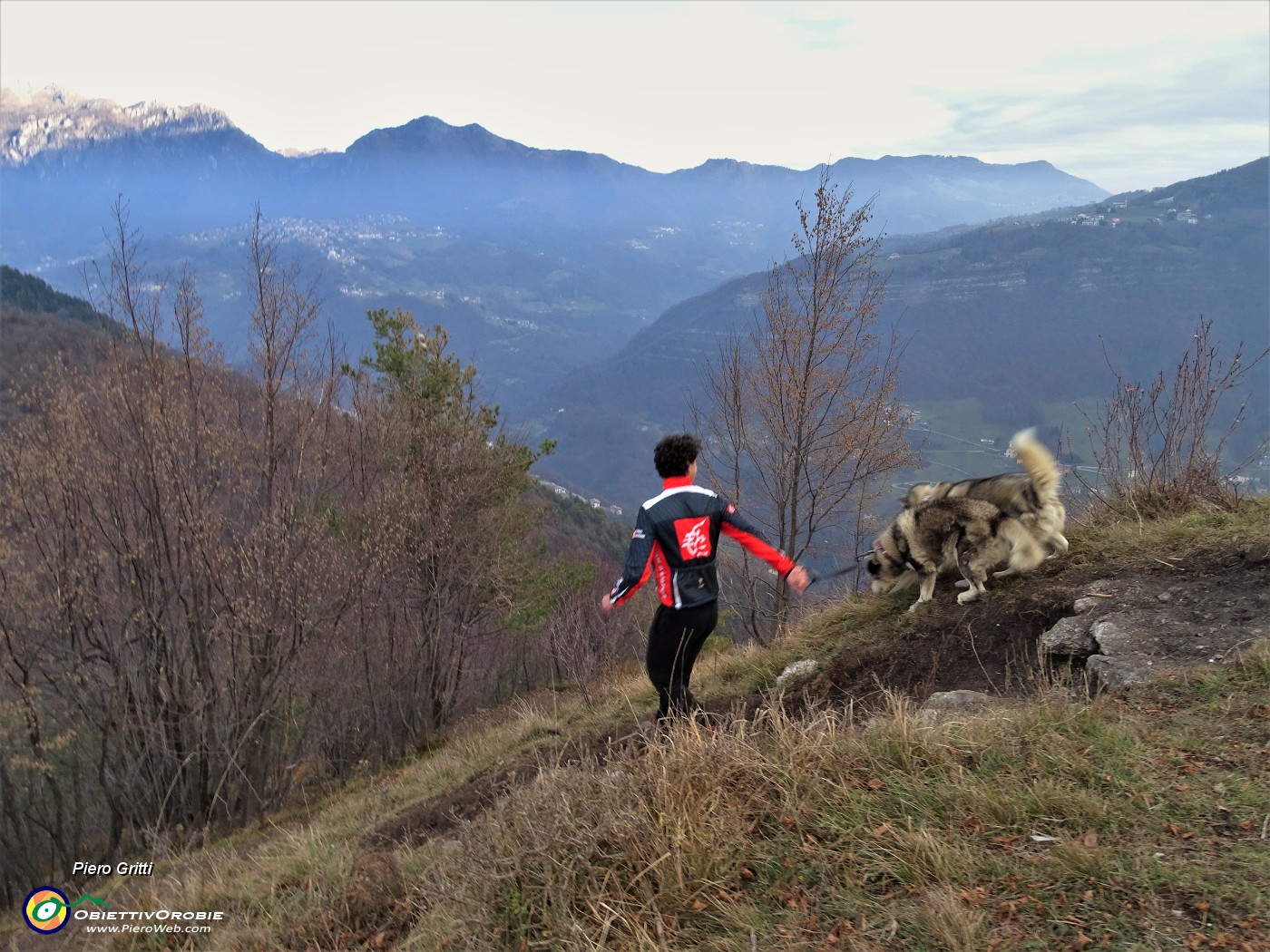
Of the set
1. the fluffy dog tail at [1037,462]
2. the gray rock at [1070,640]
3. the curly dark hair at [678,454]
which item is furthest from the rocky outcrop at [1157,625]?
the curly dark hair at [678,454]

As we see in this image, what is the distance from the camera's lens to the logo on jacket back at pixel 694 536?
15.7 ft

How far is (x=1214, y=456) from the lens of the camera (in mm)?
7113

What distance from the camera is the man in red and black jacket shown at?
15.6ft

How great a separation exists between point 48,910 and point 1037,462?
984 centimetres

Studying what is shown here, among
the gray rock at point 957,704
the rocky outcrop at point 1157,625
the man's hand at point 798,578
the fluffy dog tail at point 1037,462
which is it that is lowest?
the gray rock at point 957,704

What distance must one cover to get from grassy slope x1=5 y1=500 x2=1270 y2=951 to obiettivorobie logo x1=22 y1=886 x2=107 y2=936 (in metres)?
2.60

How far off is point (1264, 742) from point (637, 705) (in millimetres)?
5485

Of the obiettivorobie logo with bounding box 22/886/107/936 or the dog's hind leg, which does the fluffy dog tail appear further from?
the obiettivorobie logo with bounding box 22/886/107/936

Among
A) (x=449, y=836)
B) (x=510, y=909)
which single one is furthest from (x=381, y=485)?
(x=510, y=909)

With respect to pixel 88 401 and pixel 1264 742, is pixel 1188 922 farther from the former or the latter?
pixel 88 401

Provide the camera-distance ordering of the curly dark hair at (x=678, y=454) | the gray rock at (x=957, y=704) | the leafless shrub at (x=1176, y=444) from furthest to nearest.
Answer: the leafless shrub at (x=1176, y=444), the curly dark hair at (x=678, y=454), the gray rock at (x=957, y=704)

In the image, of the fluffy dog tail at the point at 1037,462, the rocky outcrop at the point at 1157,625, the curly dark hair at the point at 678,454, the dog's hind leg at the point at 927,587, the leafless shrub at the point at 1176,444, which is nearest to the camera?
the rocky outcrop at the point at 1157,625

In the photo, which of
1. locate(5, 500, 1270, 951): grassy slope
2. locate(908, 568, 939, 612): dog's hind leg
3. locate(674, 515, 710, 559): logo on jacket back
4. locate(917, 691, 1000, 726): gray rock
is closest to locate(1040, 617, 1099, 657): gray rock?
locate(917, 691, 1000, 726): gray rock

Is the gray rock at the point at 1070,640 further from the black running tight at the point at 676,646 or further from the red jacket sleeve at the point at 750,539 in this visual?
the black running tight at the point at 676,646
